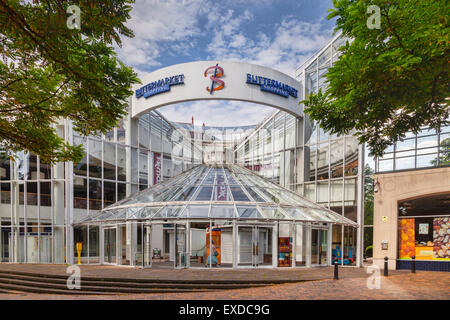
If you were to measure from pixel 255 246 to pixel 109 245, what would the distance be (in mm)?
8353

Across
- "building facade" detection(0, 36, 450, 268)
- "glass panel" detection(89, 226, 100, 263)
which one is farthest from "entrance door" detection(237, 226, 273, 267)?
"glass panel" detection(89, 226, 100, 263)

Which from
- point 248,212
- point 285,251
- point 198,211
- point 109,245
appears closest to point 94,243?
point 109,245

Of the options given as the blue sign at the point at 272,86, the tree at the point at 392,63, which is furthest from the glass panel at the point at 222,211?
the blue sign at the point at 272,86

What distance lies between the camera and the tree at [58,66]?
568 cm

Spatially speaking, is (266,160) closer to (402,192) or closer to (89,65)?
(402,192)

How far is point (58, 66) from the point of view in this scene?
21.3 feet

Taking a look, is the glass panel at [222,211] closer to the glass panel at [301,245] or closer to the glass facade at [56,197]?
the glass panel at [301,245]

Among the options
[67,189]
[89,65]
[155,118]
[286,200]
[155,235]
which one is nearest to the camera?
[89,65]

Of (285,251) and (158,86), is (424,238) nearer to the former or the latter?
(285,251)

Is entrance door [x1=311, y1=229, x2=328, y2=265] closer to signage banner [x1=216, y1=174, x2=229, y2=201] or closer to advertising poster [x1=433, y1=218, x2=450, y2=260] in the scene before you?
signage banner [x1=216, y1=174, x2=229, y2=201]

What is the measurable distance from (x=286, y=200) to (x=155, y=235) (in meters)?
8.66

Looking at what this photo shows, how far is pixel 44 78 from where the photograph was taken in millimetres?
7984
